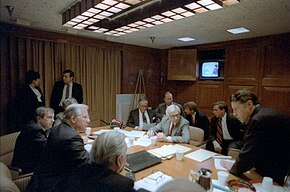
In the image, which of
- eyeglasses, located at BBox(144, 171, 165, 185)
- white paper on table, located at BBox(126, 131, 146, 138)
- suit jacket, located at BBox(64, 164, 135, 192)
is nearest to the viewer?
suit jacket, located at BBox(64, 164, 135, 192)

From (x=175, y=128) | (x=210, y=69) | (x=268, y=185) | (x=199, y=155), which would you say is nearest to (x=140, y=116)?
(x=175, y=128)

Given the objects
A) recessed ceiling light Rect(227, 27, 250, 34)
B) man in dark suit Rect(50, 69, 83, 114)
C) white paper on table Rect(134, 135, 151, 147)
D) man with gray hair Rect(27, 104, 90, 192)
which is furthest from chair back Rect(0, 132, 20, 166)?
recessed ceiling light Rect(227, 27, 250, 34)

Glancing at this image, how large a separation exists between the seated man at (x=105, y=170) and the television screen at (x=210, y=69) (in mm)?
3210


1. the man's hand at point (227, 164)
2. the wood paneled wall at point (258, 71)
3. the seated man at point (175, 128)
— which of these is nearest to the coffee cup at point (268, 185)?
the man's hand at point (227, 164)

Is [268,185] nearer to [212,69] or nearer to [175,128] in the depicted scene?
[175,128]

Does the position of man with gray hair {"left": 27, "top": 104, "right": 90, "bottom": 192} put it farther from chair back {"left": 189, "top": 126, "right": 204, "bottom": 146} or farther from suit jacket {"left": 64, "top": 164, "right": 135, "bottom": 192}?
chair back {"left": 189, "top": 126, "right": 204, "bottom": 146}

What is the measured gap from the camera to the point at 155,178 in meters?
1.26

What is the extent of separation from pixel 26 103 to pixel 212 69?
331cm

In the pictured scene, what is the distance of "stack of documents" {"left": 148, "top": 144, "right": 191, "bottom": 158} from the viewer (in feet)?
5.50

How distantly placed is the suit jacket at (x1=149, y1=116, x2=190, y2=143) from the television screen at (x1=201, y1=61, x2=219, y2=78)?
1924mm

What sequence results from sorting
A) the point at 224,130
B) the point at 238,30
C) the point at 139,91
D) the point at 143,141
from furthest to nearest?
the point at 139,91
the point at 238,30
the point at 224,130
the point at 143,141

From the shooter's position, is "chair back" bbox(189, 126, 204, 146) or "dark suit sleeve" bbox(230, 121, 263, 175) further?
"chair back" bbox(189, 126, 204, 146)

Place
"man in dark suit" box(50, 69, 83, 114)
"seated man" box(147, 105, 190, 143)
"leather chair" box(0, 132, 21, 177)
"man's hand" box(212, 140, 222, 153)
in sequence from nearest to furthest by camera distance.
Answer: "leather chair" box(0, 132, 21, 177), "seated man" box(147, 105, 190, 143), "man's hand" box(212, 140, 222, 153), "man in dark suit" box(50, 69, 83, 114)

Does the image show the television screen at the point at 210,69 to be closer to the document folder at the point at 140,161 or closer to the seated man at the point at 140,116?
the seated man at the point at 140,116
